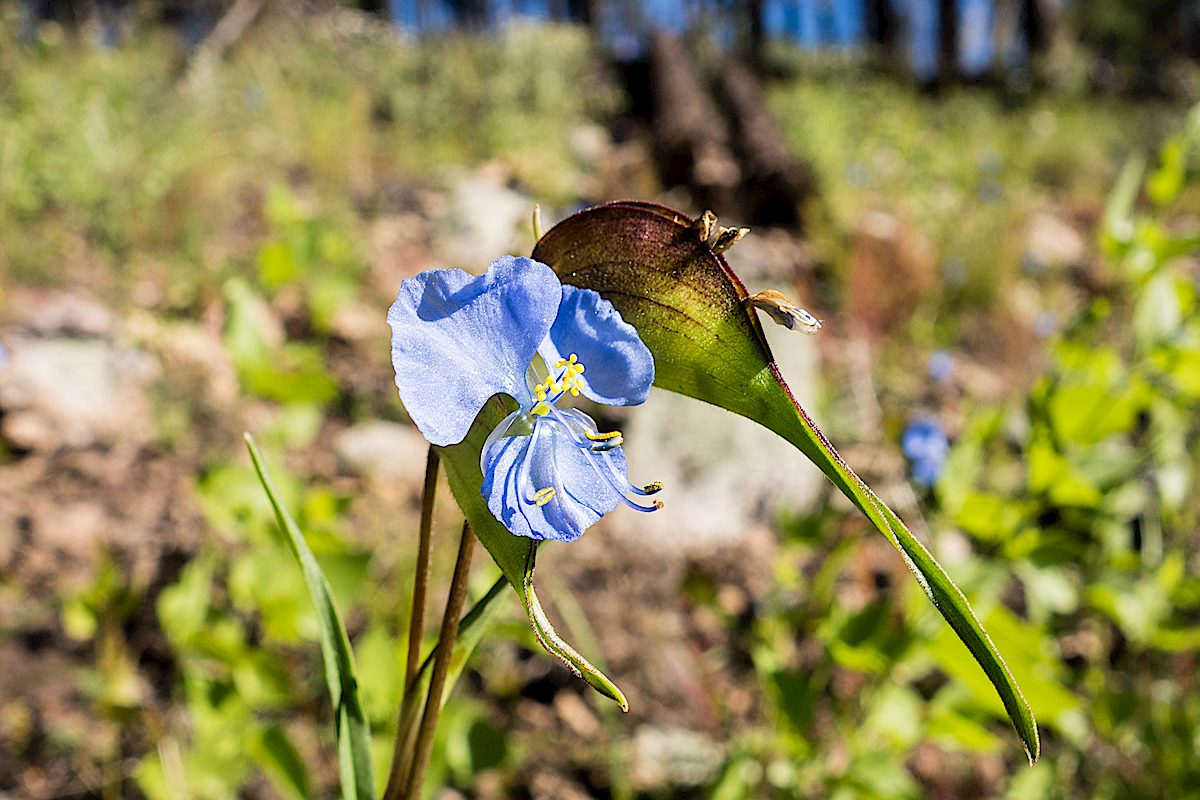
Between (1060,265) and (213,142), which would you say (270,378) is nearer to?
(213,142)

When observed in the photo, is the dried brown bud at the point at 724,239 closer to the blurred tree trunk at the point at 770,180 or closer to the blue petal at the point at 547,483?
the blue petal at the point at 547,483

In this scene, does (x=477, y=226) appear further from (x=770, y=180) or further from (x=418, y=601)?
(x=418, y=601)

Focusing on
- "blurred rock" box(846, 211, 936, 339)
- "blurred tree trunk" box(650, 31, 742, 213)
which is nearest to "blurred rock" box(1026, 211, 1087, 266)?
"blurred rock" box(846, 211, 936, 339)

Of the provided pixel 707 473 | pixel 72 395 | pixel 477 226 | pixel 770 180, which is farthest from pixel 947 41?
pixel 72 395

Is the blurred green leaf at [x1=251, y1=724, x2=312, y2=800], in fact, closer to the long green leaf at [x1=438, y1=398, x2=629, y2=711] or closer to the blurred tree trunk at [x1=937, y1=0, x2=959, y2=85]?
the long green leaf at [x1=438, y1=398, x2=629, y2=711]

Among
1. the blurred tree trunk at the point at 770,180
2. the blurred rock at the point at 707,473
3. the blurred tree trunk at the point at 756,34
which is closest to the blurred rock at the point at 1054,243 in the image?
the blurred tree trunk at the point at 770,180

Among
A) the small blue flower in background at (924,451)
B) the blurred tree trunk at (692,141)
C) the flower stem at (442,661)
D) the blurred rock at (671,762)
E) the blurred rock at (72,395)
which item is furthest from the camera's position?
the blurred tree trunk at (692,141)

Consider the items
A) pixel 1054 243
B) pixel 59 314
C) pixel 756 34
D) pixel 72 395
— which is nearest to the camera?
pixel 72 395
